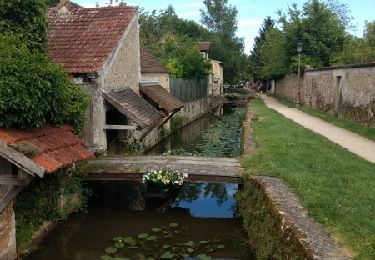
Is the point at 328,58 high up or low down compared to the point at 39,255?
up

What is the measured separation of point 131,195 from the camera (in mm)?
13289

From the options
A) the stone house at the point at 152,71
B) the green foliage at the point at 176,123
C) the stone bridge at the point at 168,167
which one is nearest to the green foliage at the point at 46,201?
the stone bridge at the point at 168,167

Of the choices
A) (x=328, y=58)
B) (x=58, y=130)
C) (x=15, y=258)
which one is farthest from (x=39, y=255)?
(x=328, y=58)

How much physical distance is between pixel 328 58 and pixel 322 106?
284 inches

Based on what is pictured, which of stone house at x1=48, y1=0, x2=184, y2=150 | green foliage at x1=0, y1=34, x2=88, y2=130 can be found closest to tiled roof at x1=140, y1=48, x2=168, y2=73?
stone house at x1=48, y1=0, x2=184, y2=150

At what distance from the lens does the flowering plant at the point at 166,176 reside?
11.1 meters

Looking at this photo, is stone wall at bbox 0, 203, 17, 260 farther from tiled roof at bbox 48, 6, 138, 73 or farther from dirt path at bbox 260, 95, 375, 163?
dirt path at bbox 260, 95, 375, 163

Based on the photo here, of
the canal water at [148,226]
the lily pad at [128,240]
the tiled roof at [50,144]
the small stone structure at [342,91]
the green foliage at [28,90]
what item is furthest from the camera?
the small stone structure at [342,91]

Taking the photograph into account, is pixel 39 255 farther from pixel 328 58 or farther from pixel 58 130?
pixel 328 58

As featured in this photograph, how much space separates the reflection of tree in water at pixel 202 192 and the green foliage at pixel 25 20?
6078 millimetres

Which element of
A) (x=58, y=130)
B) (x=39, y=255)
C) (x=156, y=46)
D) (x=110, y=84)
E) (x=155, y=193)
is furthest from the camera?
(x=156, y=46)

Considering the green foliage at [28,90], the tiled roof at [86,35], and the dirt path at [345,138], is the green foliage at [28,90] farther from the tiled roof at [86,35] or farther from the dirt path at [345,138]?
the dirt path at [345,138]

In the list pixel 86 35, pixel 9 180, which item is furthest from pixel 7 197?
pixel 86 35

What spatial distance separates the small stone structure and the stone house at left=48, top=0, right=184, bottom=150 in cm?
930
